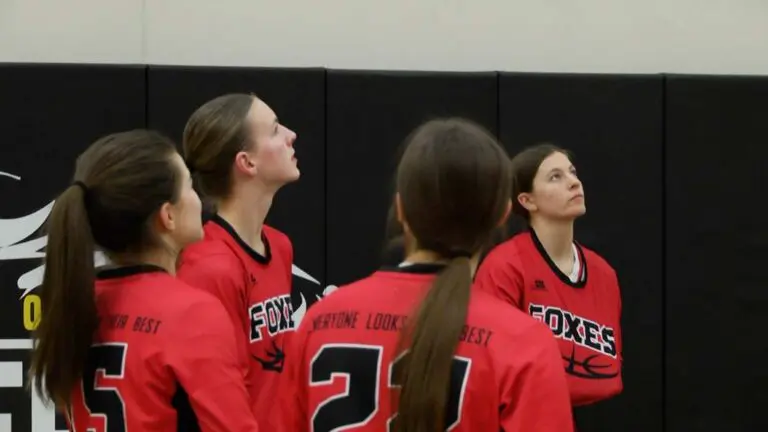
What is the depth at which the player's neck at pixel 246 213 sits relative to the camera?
2.55 meters

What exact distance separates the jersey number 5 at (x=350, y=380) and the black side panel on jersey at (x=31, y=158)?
311 cm

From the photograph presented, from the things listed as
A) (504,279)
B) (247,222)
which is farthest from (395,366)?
(504,279)

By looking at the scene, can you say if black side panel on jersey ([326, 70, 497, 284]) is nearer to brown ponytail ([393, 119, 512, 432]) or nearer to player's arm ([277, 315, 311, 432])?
player's arm ([277, 315, 311, 432])

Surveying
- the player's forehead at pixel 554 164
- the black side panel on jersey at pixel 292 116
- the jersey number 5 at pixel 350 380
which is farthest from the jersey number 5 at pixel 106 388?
the black side panel on jersey at pixel 292 116

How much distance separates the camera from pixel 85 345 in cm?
182

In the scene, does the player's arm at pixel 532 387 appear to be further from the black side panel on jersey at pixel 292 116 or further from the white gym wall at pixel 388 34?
the white gym wall at pixel 388 34

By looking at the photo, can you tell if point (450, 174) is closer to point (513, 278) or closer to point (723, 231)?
point (513, 278)

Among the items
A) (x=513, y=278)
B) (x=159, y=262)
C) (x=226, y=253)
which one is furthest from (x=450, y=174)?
(x=513, y=278)

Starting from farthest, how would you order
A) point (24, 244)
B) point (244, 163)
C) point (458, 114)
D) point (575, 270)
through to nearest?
1. point (458, 114)
2. point (24, 244)
3. point (575, 270)
4. point (244, 163)

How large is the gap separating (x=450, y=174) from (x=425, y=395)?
332 millimetres

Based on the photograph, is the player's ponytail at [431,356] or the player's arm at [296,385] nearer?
the player's ponytail at [431,356]

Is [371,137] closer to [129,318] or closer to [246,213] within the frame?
[246,213]

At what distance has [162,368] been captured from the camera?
1.74 m

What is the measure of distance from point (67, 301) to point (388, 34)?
3135 mm
